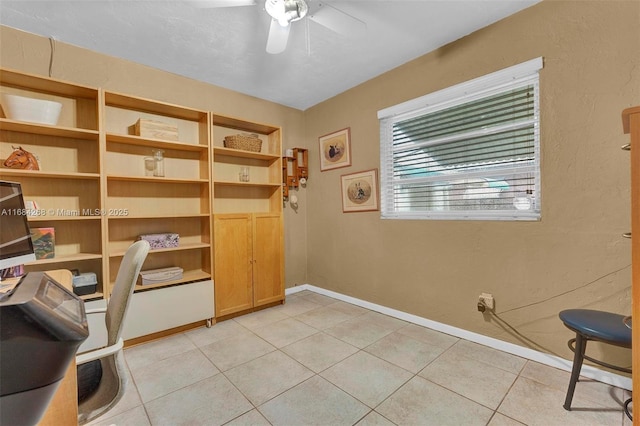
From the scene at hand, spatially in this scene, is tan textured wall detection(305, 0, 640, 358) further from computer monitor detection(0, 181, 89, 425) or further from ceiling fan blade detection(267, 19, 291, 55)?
computer monitor detection(0, 181, 89, 425)

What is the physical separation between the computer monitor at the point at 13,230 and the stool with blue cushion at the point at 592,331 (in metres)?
2.94

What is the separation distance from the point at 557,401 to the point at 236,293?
8.79ft

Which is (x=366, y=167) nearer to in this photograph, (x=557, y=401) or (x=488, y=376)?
(x=488, y=376)

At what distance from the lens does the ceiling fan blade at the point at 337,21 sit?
76.3 inches

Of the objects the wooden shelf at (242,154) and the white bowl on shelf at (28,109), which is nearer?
the white bowl on shelf at (28,109)

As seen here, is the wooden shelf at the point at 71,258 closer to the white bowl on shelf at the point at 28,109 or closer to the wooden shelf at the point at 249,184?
the white bowl on shelf at the point at 28,109

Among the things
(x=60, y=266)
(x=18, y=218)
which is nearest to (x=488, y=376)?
(x=18, y=218)

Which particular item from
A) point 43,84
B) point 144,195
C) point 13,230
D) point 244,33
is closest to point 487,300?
point 244,33

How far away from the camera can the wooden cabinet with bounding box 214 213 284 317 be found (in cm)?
286

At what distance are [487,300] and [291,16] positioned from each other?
255 cm

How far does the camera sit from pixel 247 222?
10.0ft

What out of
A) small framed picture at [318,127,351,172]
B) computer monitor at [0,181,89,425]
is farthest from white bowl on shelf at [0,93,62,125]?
small framed picture at [318,127,351,172]

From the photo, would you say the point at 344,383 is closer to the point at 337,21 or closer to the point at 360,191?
the point at 360,191

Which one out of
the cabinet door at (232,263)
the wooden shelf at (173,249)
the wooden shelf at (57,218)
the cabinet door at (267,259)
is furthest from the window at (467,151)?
the wooden shelf at (57,218)
